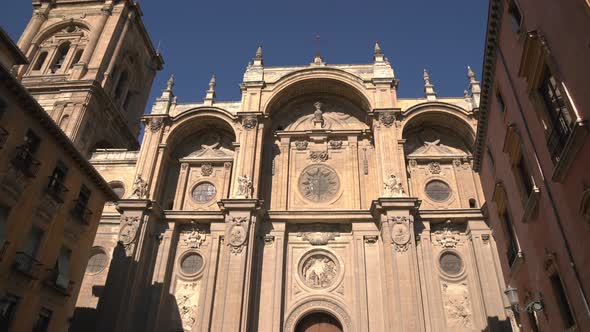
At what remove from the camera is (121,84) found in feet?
123

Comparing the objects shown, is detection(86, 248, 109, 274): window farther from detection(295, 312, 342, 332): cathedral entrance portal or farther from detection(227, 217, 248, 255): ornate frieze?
detection(295, 312, 342, 332): cathedral entrance portal

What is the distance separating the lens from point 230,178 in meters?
26.4

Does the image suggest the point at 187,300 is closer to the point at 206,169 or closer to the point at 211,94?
the point at 206,169

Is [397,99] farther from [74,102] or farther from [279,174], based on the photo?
[74,102]

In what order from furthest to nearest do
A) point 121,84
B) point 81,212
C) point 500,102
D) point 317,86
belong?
point 121,84
point 317,86
point 81,212
point 500,102

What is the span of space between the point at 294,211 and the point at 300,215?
0.41 metres

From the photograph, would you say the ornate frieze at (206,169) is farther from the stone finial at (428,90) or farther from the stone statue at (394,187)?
the stone finial at (428,90)

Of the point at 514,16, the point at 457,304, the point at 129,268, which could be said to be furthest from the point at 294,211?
the point at 514,16

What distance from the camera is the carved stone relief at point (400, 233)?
21.2m

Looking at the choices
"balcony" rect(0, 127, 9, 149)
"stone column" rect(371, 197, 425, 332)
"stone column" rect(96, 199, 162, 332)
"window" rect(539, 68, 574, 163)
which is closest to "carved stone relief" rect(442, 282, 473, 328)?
"stone column" rect(371, 197, 425, 332)

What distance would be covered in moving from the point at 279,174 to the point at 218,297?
27.1 ft

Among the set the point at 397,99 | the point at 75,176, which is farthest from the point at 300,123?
the point at 75,176

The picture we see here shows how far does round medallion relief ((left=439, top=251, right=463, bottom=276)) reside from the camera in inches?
886

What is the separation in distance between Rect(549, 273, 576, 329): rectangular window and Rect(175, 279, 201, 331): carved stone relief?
641 inches
